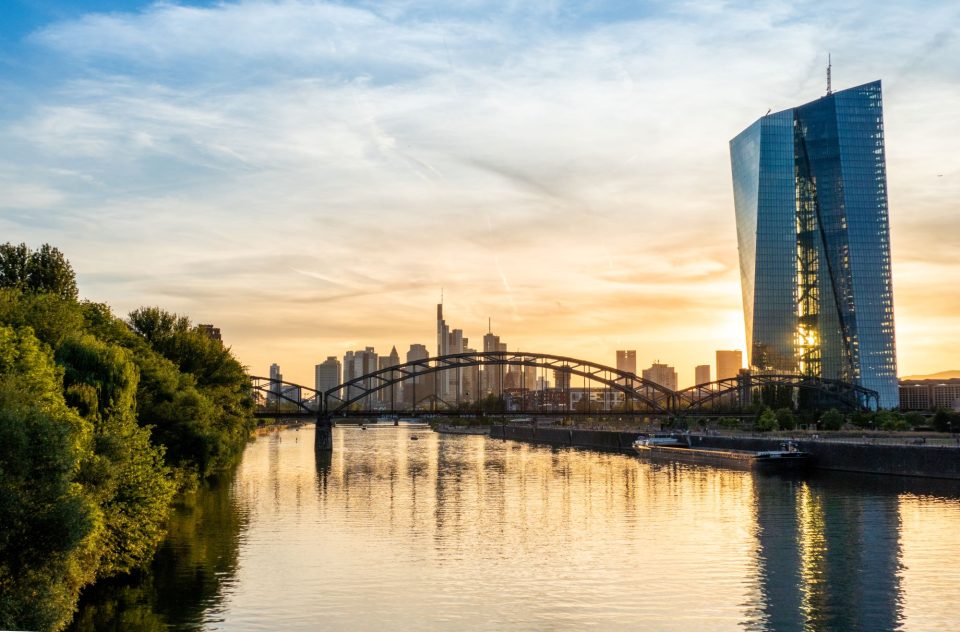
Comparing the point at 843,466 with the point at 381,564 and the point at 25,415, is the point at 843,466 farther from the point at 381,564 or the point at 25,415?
the point at 25,415

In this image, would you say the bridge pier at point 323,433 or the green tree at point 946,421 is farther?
the bridge pier at point 323,433

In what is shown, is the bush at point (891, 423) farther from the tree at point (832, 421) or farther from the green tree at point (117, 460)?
the green tree at point (117, 460)

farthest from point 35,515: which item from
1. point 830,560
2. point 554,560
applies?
point 830,560

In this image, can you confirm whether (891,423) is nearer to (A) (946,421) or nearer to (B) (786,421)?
(A) (946,421)

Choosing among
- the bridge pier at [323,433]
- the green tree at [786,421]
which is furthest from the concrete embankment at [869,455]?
the bridge pier at [323,433]

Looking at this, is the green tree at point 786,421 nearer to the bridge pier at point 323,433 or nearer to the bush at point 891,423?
the bush at point 891,423

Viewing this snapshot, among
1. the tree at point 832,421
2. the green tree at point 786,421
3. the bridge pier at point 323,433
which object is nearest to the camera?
the tree at point 832,421

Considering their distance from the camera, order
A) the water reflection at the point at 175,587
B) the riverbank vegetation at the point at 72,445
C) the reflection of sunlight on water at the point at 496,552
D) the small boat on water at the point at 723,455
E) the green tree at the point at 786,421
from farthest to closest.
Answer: the green tree at the point at 786,421, the small boat on water at the point at 723,455, the reflection of sunlight on water at the point at 496,552, the water reflection at the point at 175,587, the riverbank vegetation at the point at 72,445

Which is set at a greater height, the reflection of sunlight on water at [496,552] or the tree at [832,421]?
the tree at [832,421]

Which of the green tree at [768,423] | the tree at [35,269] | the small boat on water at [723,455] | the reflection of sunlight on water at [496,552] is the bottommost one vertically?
the reflection of sunlight on water at [496,552]

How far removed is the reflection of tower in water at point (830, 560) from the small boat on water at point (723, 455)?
2284cm

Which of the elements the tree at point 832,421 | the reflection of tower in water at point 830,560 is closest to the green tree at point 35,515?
the reflection of tower in water at point 830,560

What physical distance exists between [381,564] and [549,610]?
1100 centimetres

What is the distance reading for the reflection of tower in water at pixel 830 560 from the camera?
1280 inches
